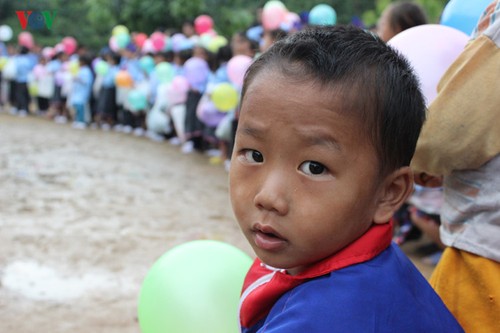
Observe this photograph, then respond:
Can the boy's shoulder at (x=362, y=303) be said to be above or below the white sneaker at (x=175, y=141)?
above

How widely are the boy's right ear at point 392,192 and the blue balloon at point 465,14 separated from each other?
810 millimetres

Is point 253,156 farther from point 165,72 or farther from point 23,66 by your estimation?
point 23,66

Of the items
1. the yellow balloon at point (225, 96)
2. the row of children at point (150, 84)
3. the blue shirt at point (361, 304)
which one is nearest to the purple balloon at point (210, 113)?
the row of children at point (150, 84)

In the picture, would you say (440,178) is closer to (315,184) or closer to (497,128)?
(497,128)

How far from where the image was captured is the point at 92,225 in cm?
464

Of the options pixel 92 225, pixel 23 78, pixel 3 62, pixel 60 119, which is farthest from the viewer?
pixel 3 62

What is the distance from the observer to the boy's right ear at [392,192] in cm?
121

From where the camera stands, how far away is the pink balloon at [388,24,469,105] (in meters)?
1.64

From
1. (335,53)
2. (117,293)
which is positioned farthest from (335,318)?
(117,293)

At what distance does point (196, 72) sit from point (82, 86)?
414 centimetres

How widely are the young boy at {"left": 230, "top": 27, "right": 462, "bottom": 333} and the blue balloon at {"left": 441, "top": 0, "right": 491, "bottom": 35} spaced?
28.8 inches

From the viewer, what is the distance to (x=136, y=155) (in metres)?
8.14

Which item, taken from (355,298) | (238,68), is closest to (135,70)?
(238,68)

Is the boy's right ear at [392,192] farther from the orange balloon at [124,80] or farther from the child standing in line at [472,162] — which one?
the orange balloon at [124,80]
